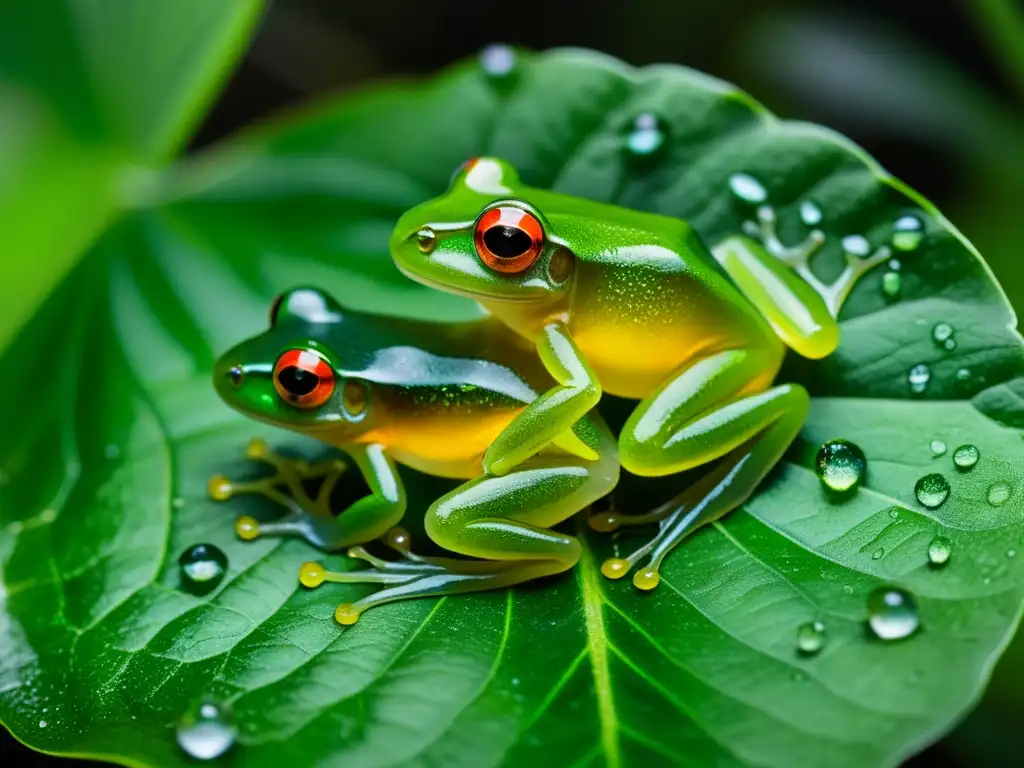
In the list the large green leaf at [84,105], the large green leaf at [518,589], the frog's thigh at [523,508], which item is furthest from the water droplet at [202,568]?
the large green leaf at [84,105]

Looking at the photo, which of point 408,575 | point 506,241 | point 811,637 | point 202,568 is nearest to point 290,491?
point 202,568

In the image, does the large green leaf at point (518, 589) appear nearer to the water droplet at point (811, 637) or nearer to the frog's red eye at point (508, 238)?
the water droplet at point (811, 637)

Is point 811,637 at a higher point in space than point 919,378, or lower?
lower

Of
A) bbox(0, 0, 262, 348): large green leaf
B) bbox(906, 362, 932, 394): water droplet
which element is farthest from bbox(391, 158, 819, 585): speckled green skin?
bbox(0, 0, 262, 348): large green leaf

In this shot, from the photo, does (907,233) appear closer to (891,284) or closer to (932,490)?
(891,284)

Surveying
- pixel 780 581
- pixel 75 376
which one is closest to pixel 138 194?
pixel 75 376
